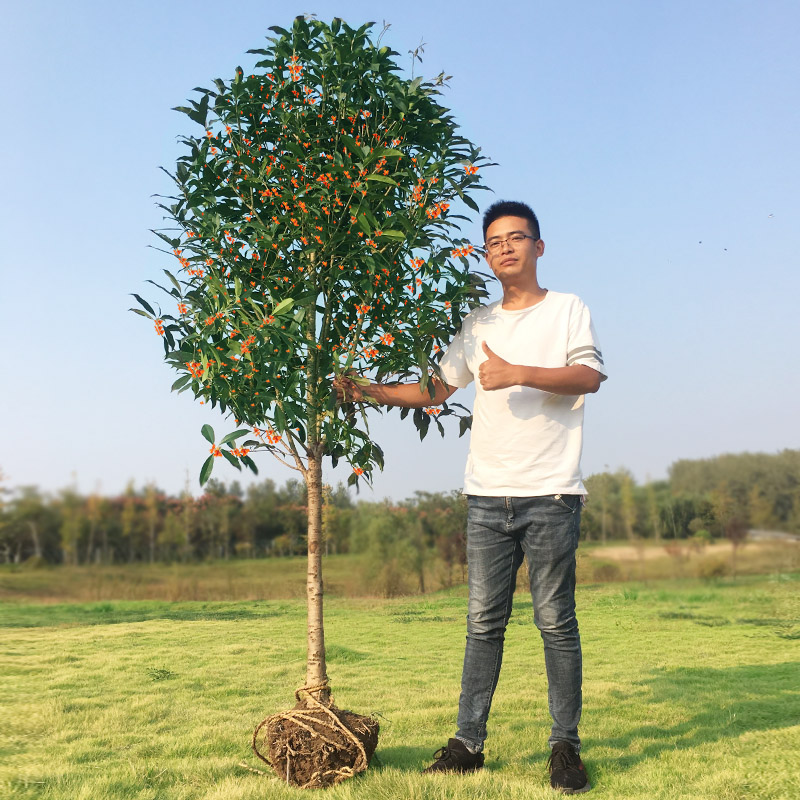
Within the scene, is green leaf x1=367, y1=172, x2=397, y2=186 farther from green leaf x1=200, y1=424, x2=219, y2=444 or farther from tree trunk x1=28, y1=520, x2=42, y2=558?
tree trunk x1=28, y1=520, x2=42, y2=558

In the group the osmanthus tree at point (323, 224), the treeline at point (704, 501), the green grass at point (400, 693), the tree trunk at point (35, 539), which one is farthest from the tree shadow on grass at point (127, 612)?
the osmanthus tree at point (323, 224)

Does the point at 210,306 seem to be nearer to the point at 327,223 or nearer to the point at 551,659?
the point at 327,223

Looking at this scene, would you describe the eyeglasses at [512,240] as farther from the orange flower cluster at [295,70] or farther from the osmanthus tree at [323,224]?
the orange flower cluster at [295,70]

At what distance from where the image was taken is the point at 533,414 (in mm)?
3238

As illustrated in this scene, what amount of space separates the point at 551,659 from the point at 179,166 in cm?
297

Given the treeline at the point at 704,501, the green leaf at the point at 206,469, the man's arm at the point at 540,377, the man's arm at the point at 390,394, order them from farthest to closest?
the treeline at the point at 704,501 < the man's arm at the point at 390,394 < the man's arm at the point at 540,377 < the green leaf at the point at 206,469

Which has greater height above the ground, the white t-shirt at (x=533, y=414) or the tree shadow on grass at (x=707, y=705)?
the white t-shirt at (x=533, y=414)

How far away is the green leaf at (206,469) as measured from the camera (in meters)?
2.83

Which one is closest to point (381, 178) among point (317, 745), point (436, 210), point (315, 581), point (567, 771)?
point (436, 210)

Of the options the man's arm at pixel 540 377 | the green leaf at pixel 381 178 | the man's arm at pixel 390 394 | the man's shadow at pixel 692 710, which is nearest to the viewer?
the man's arm at pixel 540 377

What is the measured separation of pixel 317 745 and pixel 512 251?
2.47 meters

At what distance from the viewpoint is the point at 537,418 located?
127 inches

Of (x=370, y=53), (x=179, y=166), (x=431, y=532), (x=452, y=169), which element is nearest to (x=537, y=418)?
(x=452, y=169)

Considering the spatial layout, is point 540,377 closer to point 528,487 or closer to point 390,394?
point 528,487
